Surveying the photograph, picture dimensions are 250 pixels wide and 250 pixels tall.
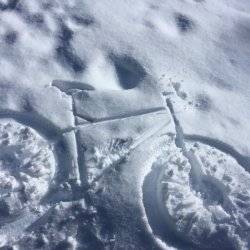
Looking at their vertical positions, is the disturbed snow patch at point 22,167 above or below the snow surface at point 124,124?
below

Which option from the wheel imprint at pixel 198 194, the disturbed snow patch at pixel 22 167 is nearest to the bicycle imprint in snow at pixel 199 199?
the wheel imprint at pixel 198 194

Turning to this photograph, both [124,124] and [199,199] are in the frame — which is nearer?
[199,199]

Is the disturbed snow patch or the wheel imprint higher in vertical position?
the wheel imprint

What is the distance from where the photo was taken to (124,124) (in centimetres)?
261

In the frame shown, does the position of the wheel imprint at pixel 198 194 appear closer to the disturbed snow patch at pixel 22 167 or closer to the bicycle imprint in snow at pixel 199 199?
the bicycle imprint in snow at pixel 199 199

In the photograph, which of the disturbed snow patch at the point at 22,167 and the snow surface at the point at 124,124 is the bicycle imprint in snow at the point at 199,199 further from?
the disturbed snow patch at the point at 22,167

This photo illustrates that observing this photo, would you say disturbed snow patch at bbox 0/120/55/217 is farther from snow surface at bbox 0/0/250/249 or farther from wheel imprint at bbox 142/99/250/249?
wheel imprint at bbox 142/99/250/249

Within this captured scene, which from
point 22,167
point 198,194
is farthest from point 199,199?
point 22,167

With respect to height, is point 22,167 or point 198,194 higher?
point 198,194

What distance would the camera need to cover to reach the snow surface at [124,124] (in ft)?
7.22

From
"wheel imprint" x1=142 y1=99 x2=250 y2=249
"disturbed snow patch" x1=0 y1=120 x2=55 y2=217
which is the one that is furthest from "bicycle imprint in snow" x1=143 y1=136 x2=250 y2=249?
"disturbed snow patch" x1=0 y1=120 x2=55 y2=217

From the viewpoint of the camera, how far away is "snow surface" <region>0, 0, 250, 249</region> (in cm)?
220

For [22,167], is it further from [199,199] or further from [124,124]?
[199,199]

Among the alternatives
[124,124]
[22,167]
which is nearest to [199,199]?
[124,124]
